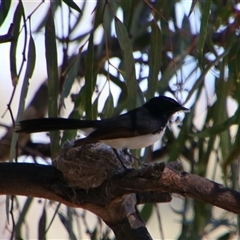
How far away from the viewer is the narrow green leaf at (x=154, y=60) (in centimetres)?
292

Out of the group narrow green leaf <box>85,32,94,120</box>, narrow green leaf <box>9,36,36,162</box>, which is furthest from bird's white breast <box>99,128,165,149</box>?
narrow green leaf <box>9,36,36,162</box>

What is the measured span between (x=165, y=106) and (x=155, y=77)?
0.34 meters

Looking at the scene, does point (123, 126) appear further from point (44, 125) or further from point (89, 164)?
point (44, 125)

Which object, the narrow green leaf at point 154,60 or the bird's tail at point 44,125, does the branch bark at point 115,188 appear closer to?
the bird's tail at point 44,125

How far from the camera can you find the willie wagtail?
2.70 metres

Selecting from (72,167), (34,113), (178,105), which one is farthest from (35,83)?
(72,167)

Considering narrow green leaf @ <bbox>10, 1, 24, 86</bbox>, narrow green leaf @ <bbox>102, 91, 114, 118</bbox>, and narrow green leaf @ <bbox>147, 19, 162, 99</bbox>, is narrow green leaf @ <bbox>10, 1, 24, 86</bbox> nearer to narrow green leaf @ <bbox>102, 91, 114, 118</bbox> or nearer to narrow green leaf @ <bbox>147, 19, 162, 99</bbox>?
narrow green leaf @ <bbox>102, 91, 114, 118</bbox>

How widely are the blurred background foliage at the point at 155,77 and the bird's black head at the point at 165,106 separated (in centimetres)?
4

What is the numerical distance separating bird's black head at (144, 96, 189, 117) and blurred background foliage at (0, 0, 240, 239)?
4 cm

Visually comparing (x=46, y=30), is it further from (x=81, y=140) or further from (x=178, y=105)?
(x=178, y=105)

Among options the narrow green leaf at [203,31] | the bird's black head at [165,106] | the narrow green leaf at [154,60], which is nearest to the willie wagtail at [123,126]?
the bird's black head at [165,106]

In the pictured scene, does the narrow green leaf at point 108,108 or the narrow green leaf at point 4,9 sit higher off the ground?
the narrow green leaf at point 4,9

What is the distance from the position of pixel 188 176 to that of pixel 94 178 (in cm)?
48

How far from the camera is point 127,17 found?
10.0ft
